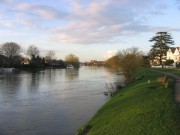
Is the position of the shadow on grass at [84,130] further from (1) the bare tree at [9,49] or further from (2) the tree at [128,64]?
(1) the bare tree at [9,49]

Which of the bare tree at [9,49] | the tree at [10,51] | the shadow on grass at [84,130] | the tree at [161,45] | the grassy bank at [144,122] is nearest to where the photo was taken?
the grassy bank at [144,122]

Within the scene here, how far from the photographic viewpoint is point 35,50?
175250mm

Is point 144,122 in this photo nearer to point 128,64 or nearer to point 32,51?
point 128,64

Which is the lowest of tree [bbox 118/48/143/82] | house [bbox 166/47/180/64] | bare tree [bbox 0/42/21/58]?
tree [bbox 118/48/143/82]

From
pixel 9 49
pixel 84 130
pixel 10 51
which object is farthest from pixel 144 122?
pixel 9 49

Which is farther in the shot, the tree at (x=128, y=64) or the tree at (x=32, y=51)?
the tree at (x=32, y=51)

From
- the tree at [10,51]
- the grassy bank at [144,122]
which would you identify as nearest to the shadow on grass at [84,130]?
the grassy bank at [144,122]

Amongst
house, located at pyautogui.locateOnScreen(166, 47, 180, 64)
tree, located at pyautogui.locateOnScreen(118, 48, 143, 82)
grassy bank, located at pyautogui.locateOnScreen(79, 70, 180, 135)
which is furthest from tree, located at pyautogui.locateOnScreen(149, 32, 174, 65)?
grassy bank, located at pyautogui.locateOnScreen(79, 70, 180, 135)

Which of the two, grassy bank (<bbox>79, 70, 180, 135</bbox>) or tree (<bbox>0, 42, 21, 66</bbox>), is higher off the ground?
tree (<bbox>0, 42, 21, 66</bbox>)

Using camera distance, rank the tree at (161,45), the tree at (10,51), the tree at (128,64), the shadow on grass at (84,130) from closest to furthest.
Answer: the shadow on grass at (84,130)
the tree at (128,64)
the tree at (161,45)
the tree at (10,51)

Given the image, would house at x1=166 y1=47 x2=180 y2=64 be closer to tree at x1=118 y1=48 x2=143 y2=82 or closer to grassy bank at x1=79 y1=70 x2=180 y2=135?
tree at x1=118 y1=48 x2=143 y2=82

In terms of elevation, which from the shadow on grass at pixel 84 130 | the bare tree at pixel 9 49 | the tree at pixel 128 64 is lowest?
the shadow on grass at pixel 84 130

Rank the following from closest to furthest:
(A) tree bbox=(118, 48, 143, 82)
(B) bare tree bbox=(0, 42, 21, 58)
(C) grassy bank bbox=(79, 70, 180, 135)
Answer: (C) grassy bank bbox=(79, 70, 180, 135)
(A) tree bbox=(118, 48, 143, 82)
(B) bare tree bbox=(0, 42, 21, 58)

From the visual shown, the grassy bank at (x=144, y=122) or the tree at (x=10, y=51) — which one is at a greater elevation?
the tree at (x=10, y=51)
